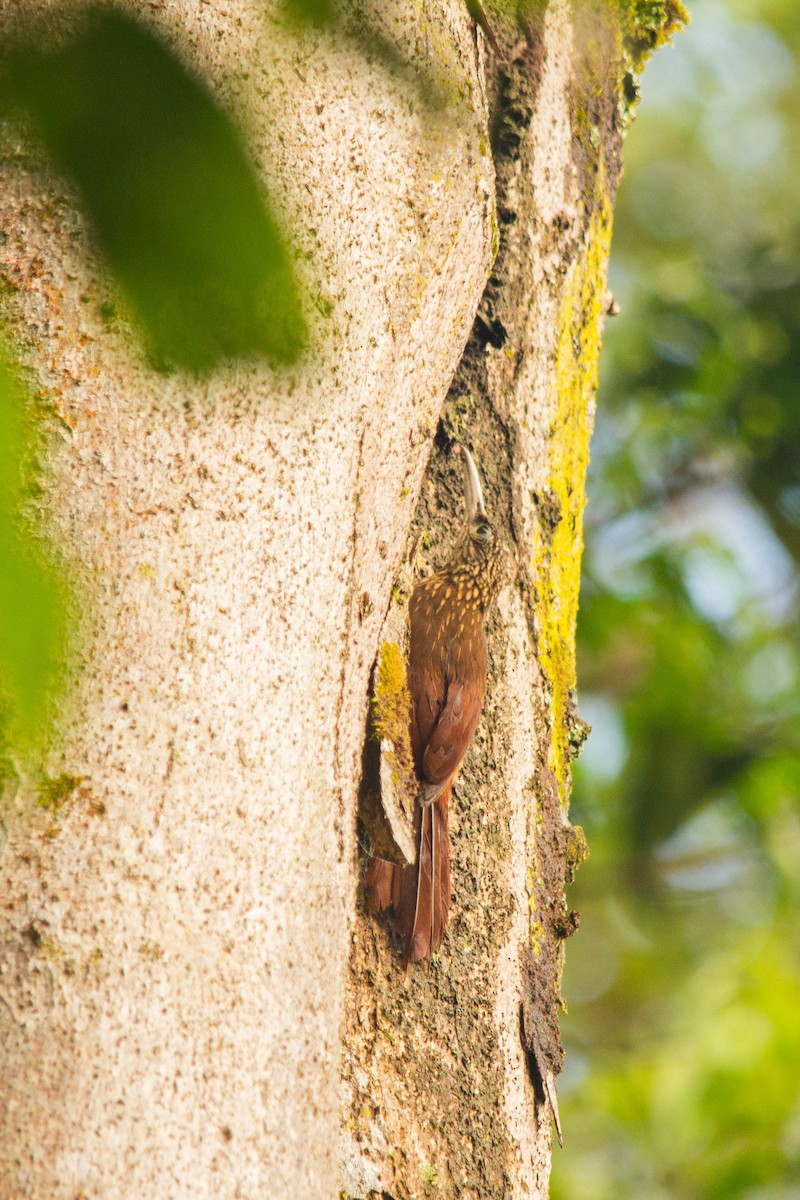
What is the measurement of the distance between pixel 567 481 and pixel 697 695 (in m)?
3.98

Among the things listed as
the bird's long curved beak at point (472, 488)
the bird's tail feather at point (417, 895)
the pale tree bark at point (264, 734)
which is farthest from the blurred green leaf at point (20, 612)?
the bird's long curved beak at point (472, 488)

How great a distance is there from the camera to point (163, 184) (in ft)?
2.26

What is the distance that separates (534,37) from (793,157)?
10502 millimetres

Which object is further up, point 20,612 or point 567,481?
point 567,481

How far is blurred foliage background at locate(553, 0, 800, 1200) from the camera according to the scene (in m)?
5.44

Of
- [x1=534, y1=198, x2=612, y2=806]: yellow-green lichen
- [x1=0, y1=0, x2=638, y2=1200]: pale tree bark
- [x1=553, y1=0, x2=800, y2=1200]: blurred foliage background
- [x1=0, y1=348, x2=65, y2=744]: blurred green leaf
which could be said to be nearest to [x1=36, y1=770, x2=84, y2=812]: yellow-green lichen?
[x1=0, y1=0, x2=638, y2=1200]: pale tree bark

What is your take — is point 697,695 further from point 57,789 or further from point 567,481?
point 57,789

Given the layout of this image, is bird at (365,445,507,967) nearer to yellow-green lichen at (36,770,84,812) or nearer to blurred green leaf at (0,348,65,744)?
yellow-green lichen at (36,770,84,812)

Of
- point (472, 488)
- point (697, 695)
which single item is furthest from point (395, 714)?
point (697, 695)

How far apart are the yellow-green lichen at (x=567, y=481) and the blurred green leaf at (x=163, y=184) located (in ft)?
5.97

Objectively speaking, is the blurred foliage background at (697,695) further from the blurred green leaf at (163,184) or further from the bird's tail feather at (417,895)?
the blurred green leaf at (163,184)

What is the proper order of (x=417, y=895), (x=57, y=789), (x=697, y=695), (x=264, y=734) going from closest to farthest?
(x=57, y=789)
(x=264, y=734)
(x=417, y=895)
(x=697, y=695)

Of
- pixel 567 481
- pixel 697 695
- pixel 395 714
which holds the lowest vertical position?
pixel 395 714

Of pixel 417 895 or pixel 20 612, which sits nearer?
pixel 20 612
